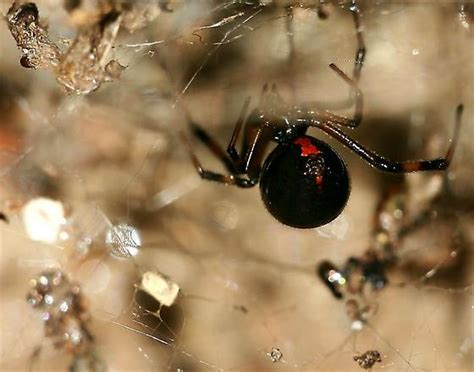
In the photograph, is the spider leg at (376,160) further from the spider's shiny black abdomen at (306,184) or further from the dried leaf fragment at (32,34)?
the dried leaf fragment at (32,34)

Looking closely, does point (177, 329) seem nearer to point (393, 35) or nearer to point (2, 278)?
point (2, 278)

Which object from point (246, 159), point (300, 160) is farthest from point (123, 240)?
point (300, 160)

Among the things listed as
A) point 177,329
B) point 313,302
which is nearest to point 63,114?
point 177,329

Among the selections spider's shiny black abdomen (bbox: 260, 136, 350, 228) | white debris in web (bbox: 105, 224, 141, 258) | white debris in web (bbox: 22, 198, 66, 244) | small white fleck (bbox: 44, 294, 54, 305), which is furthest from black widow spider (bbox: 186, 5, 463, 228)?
small white fleck (bbox: 44, 294, 54, 305)

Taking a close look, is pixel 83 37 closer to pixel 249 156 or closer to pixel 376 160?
pixel 249 156

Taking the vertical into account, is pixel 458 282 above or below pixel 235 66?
below

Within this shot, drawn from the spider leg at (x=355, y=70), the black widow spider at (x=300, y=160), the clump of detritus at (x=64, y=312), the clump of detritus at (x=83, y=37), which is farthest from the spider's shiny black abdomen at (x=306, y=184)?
the clump of detritus at (x=64, y=312)

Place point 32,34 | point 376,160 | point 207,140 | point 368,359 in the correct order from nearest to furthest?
point 32,34 < point 376,160 < point 368,359 < point 207,140
